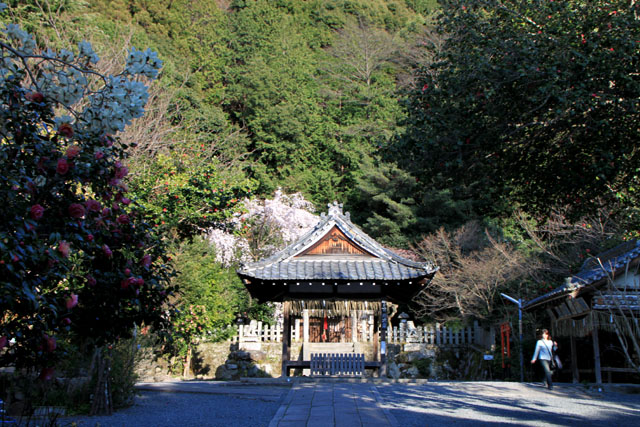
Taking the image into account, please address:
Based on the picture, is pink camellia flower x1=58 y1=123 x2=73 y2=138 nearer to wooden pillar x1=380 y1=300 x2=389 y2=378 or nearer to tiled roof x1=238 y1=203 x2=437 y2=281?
tiled roof x1=238 y1=203 x2=437 y2=281

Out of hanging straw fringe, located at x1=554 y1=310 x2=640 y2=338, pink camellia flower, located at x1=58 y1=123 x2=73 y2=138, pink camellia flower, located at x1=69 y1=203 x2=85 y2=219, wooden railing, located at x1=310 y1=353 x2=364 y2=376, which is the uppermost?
pink camellia flower, located at x1=58 y1=123 x2=73 y2=138

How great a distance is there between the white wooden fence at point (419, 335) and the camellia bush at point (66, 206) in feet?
55.4

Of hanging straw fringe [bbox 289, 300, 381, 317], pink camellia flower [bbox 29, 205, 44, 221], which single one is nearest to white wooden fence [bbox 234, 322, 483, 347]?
hanging straw fringe [bbox 289, 300, 381, 317]

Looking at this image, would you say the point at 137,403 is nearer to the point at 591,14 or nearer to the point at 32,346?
the point at 32,346

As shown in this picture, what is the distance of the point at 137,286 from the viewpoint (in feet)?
16.7

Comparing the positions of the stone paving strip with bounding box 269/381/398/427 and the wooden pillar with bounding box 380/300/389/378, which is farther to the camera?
the wooden pillar with bounding box 380/300/389/378

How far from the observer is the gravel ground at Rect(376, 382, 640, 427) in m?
7.42

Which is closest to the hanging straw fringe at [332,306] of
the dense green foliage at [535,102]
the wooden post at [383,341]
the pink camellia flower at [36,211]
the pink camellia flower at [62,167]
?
the wooden post at [383,341]

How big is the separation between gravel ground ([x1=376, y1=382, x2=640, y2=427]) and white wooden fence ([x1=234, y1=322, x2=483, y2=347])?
9243mm

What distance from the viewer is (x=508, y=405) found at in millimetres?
9062

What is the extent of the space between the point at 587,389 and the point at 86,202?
11.2 metres

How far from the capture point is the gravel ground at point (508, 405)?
7.42m

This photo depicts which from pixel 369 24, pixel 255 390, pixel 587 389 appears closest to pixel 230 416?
pixel 255 390

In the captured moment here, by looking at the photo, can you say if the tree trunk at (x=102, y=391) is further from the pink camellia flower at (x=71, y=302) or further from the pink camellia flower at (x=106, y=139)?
the pink camellia flower at (x=106, y=139)
